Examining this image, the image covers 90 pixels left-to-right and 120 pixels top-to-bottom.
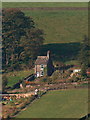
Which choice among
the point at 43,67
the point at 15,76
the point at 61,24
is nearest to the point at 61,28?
the point at 61,24

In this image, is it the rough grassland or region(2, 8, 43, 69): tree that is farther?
the rough grassland

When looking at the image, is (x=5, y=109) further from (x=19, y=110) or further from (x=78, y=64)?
(x=78, y=64)

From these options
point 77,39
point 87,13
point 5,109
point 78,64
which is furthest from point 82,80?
point 87,13

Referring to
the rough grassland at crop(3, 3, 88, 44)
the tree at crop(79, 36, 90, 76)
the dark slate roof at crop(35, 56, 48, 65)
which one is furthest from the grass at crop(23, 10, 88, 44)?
the dark slate roof at crop(35, 56, 48, 65)

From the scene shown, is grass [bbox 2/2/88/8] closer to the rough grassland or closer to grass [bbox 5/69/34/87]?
the rough grassland

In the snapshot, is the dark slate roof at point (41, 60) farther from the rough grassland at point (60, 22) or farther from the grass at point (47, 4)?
the grass at point (47, 4)


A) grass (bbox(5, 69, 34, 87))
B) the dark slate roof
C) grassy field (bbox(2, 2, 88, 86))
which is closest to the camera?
grass (bbox(5, 69, 34, 87))
